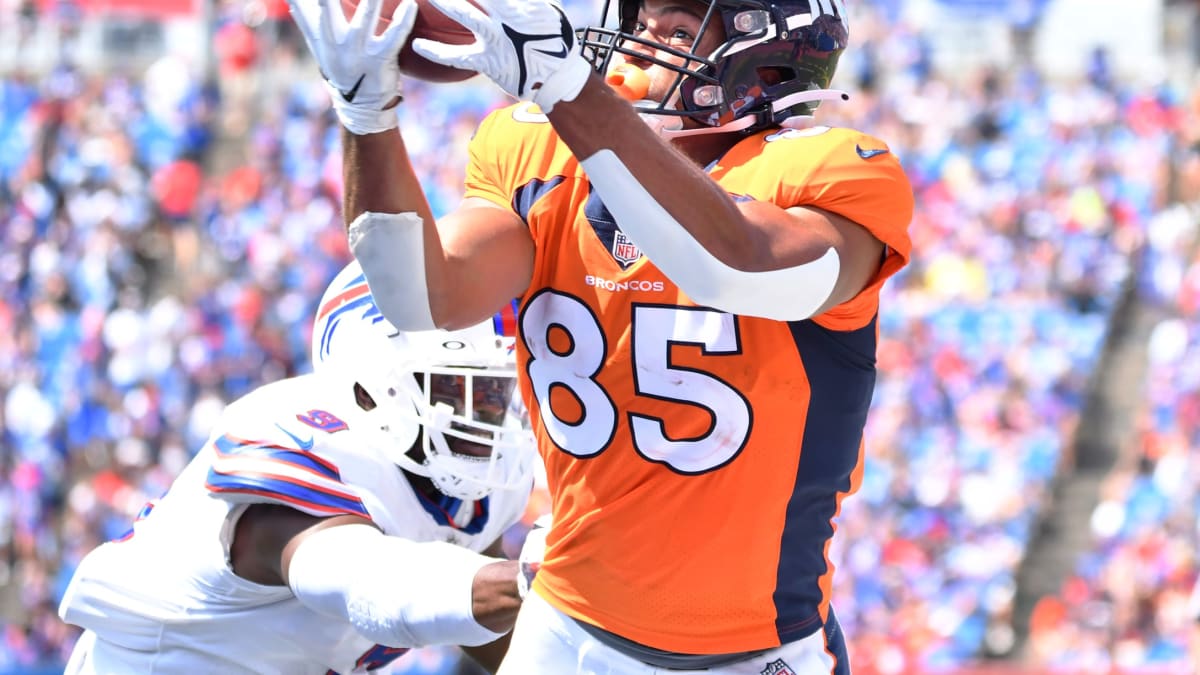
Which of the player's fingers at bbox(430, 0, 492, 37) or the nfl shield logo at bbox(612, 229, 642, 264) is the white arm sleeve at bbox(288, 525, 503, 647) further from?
the player's fingers at bbox(430, 0, 492, 37)

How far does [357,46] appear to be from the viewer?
6.31 ft

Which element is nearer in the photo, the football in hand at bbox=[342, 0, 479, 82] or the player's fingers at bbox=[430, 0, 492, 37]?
the player's fingers at bbox=[430, 0, 492, 37]

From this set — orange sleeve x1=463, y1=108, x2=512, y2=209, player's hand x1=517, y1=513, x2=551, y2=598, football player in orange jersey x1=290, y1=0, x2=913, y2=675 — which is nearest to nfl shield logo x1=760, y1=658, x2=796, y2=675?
football player in orange jersey x1=290, y1=0, x2=913, y2=675

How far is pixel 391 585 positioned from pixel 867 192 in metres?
0.98

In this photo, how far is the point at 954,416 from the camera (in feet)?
28.3

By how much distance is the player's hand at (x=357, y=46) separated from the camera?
75.4 inches

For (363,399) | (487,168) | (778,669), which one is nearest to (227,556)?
(363,399)

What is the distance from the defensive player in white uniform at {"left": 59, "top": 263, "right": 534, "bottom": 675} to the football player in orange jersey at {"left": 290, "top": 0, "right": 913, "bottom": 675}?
21.1 inches

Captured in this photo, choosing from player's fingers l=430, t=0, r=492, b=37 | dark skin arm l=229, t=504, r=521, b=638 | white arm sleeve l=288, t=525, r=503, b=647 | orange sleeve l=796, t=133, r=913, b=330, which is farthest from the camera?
dark skin arm l=229, t=504, r=521, b=638

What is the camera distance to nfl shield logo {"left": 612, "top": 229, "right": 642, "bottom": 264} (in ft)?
7.48

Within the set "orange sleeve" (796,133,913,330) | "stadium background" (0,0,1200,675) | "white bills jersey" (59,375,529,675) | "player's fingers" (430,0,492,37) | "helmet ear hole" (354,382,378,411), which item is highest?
"player's fingers" (430,0,492,37)

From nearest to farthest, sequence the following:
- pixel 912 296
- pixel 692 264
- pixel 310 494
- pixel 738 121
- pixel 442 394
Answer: pixel 692 264 → pixel 738 121 → pixel 310 494 → pixel 442 394 → pixel 912 296

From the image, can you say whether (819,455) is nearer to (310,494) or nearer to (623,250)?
(623,250)

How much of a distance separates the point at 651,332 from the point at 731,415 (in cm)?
16
